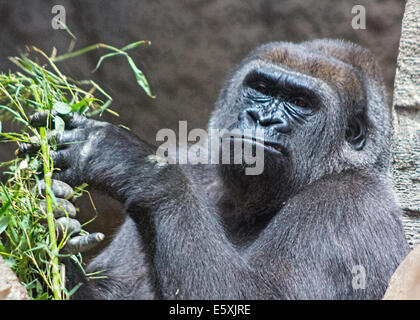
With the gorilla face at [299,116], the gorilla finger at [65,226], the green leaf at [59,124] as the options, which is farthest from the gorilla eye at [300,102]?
the gorilla finger at [65,226]

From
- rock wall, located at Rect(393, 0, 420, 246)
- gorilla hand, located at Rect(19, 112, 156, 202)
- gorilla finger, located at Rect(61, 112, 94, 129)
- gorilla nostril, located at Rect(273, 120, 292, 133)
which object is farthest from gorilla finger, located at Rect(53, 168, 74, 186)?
rock wall, located at Rect(393, 0, 420, 246)

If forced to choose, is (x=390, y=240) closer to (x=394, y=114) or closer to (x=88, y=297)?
(x=394, y=114)

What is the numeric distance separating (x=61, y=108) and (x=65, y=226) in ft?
1.79

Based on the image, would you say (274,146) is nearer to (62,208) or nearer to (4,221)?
(62,208)

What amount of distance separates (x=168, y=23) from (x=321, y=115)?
6.71 ft

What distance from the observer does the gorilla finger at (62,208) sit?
7.96 feet

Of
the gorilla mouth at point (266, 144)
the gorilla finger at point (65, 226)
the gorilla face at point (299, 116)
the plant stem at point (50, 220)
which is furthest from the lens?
the gorilla face at point (299, 116)

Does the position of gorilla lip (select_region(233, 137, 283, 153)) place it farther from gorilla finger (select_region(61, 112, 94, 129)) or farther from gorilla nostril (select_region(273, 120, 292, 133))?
gorilla finger (select_region(61, 112, 94, 129))

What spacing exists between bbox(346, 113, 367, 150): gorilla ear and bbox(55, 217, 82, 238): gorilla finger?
1.51m

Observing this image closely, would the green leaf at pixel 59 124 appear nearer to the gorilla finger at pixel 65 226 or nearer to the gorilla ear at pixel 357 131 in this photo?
the gorilla finger at pixel 65 226

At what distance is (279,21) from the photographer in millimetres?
4543

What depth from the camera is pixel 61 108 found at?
2.57m

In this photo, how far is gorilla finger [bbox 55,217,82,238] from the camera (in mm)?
2408
